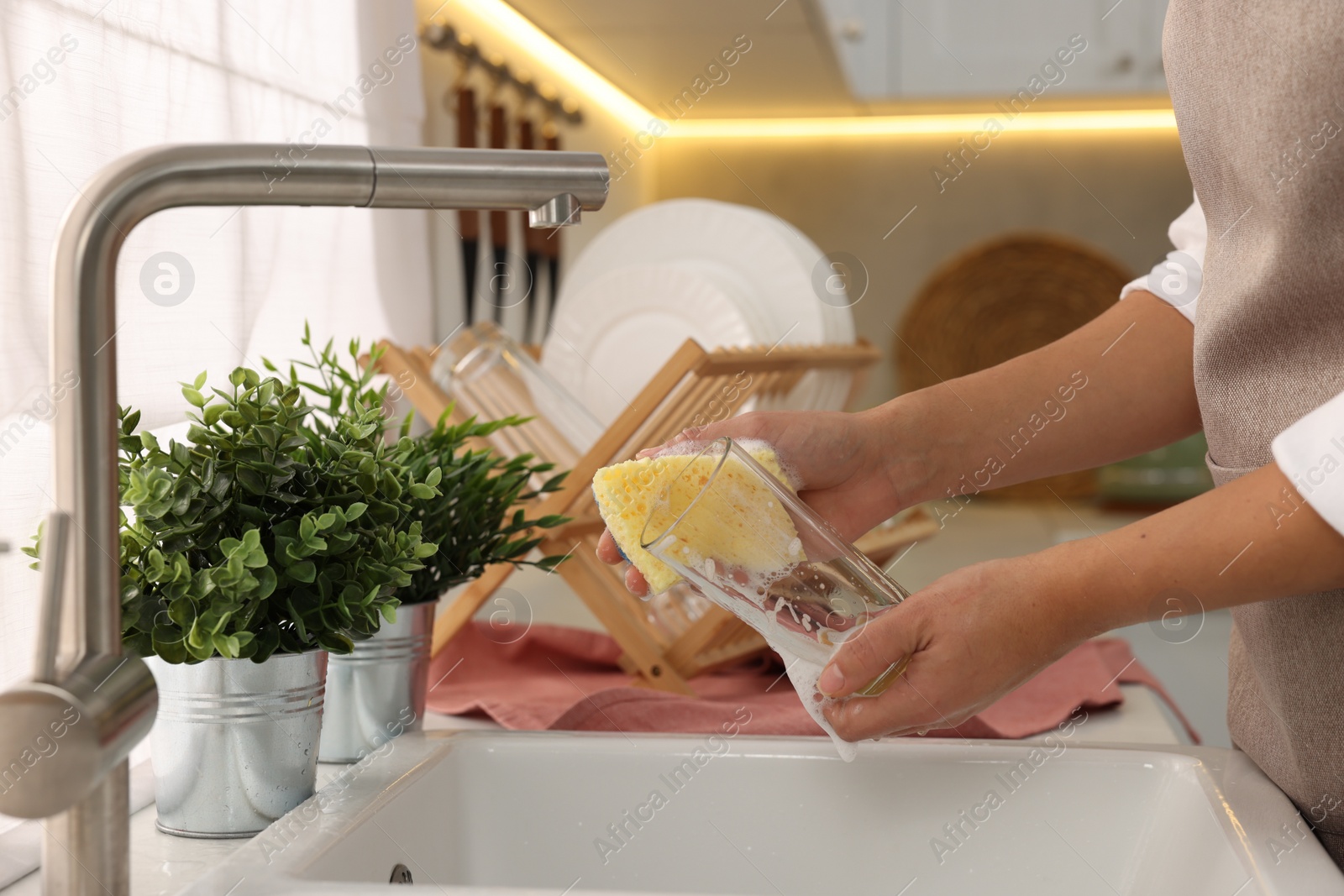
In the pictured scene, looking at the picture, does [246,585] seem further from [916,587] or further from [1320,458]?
[916,587]

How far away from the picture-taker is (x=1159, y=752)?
63cm

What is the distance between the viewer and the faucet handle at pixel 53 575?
0.35 meters

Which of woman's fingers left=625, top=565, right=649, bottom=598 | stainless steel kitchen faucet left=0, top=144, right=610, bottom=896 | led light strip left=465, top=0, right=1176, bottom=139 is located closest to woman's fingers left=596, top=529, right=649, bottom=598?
woman's fingers left=625, top=565, right=649, bottom=598

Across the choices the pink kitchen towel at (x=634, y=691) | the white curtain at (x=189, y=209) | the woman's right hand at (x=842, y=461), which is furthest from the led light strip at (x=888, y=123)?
the woman's right hand at (x=842, y=461)

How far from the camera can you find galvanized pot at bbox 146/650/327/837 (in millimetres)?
545

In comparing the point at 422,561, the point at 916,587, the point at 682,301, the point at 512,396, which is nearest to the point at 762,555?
→ the point at 422,561

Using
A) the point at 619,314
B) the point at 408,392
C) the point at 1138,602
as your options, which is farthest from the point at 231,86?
the point at 1138,602

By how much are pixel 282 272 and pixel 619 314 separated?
0.32 metres

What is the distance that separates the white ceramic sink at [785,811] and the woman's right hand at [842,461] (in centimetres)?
13

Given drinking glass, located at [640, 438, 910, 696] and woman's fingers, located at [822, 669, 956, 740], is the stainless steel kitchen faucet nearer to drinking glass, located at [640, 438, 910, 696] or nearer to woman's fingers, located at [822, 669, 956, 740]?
drinking glass, located at [640, 438, 910, 696]

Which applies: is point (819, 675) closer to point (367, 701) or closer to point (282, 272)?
point (367, 701)

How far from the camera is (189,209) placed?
2.89ft

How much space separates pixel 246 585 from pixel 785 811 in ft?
1.02

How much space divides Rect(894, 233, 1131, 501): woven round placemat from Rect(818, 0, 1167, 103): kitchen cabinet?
1.56 feet
